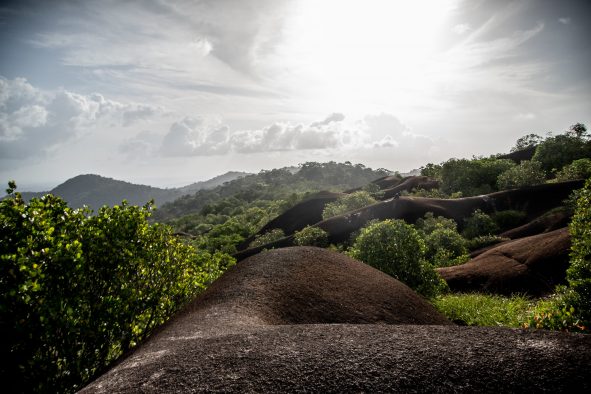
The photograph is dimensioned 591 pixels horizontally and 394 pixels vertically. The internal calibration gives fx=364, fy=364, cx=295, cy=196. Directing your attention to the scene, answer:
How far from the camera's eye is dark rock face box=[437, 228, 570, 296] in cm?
1756

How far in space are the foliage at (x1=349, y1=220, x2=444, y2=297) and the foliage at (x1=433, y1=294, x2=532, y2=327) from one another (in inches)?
37.8

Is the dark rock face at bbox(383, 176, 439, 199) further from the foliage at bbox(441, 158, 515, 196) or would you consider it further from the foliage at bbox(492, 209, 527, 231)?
the foliage at bbox(492, 209, 527, 231)

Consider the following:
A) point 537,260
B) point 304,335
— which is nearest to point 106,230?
point 304,335

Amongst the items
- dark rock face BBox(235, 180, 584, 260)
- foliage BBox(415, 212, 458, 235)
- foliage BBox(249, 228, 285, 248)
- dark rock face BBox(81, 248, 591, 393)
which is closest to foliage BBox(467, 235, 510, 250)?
foliage BBox(415, 212, 458, 235)

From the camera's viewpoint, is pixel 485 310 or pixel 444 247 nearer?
pixel 485 310

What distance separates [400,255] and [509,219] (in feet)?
94.5

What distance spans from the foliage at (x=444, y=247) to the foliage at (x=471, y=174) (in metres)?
26.3

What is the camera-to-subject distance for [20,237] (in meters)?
7.20

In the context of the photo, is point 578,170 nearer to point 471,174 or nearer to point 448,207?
point 448,207

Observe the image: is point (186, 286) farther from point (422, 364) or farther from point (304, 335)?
point (422, 364)

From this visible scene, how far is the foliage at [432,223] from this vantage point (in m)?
37.8

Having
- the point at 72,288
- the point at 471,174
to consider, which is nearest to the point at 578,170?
the point at 471,174

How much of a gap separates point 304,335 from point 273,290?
3.97 m

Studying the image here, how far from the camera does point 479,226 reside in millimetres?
38219
